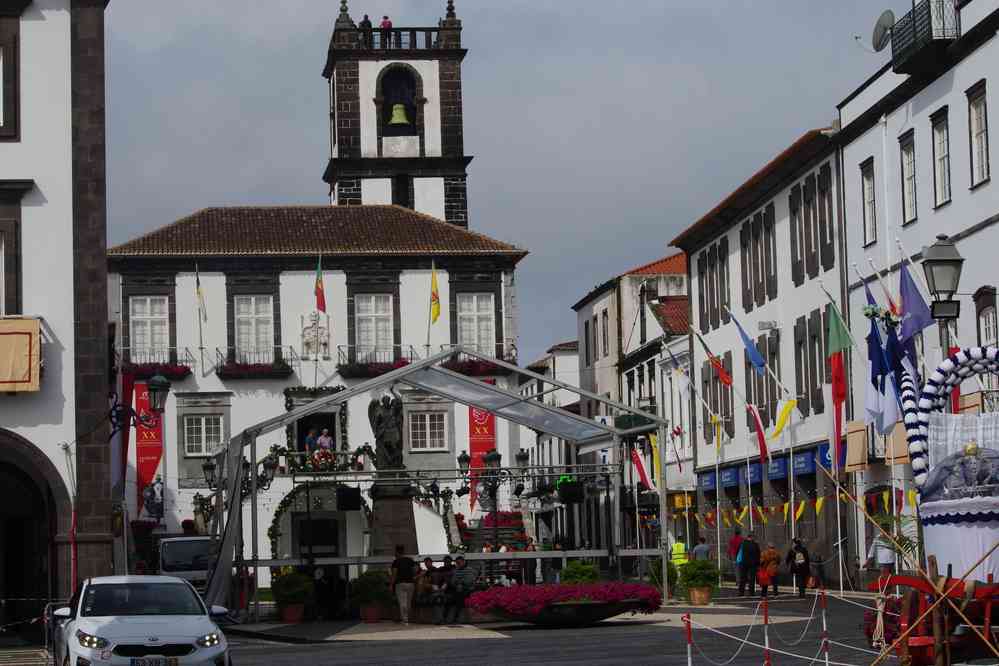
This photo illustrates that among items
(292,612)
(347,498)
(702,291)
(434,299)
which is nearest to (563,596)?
(292,612)

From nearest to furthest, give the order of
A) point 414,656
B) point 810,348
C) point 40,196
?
1. point 414,656
2. point 40,196
3. point 810,348

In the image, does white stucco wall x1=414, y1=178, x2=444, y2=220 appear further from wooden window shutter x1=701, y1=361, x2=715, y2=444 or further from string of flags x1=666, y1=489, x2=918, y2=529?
wooden window shutter x1=701, y1=361, x2=715, y2=444

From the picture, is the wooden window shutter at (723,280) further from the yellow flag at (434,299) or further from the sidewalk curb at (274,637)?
the sidewalk curb at (274,637)

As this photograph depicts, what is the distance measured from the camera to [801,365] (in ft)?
169

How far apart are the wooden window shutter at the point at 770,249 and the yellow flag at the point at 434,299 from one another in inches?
625

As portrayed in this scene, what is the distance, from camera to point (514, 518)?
171 ft

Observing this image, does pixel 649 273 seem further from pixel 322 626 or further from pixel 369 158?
pixel 322 626

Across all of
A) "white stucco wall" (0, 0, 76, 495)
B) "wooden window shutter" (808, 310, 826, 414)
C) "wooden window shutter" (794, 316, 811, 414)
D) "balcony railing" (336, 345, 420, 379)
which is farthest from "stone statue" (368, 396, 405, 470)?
"balcony railing" (336, 345, 420, 379)

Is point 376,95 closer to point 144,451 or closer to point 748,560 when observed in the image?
point 144,451

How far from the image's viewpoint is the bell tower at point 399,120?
7669 centimetres

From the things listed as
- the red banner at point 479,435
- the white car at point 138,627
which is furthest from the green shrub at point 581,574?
the red banner at point 479,435

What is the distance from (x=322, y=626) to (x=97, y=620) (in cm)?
1459

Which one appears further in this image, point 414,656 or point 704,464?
point 704,464

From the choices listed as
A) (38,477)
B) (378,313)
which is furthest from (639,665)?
(378,313)
